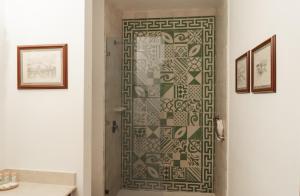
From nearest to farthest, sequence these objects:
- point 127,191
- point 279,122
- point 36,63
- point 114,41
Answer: point 279,122, point 36,63, point 114,41, point 127,191

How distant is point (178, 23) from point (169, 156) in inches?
68.7

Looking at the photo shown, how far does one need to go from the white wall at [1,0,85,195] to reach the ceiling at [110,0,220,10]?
1.20 m

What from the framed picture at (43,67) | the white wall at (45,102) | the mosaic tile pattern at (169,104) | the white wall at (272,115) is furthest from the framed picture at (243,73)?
the mosaic tile pattern at (169,104)

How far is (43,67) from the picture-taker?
190 centimetres

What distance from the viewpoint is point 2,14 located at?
1.94 metres

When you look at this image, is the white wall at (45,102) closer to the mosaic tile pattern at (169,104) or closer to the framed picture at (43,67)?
the framed picture at (43,67)

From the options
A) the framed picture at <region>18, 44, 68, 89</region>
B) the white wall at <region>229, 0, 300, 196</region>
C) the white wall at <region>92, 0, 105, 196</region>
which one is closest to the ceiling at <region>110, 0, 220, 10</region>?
the white wall at <region>92, 0, 105, 196</region>

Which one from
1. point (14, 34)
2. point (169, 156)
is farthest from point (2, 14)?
point (169, 156)

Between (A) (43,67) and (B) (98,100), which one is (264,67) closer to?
(A) (43,67)

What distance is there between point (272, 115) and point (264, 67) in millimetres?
238

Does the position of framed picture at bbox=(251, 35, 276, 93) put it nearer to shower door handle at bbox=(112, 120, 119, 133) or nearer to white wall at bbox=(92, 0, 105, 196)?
white wall at bbox=(92, 0, 105, 196)

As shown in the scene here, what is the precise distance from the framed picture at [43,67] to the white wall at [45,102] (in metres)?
0.04

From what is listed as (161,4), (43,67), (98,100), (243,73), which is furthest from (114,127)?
(243,73)

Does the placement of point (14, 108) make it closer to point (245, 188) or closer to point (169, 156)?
point (245, 188)
